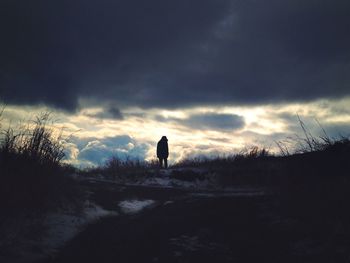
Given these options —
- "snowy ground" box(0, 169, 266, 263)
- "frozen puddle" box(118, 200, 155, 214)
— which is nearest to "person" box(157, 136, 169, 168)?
"snowy ground" box(0, 169, 266, 263)

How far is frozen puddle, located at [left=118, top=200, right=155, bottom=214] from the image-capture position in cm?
880

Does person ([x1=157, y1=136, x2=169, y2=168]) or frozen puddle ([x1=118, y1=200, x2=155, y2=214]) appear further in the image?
person ([x1=157, y1=136, x2=169, y2=168])

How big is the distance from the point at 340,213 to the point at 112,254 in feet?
10.5

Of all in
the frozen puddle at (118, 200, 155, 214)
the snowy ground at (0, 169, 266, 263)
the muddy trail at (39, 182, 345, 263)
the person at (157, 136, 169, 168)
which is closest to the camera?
the muddy trail at (39, 182, 345, 263)

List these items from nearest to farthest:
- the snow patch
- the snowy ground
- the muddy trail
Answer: the muddy trail, the snowy ground, the snow patch

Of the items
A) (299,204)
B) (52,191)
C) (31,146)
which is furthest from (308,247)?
(31,146)

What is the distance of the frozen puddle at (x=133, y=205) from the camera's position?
28.9 feet

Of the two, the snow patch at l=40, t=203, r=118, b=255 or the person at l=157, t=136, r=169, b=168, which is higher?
the person at l=157, t=136, r=169, b=168

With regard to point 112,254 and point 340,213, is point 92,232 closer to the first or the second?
point 112,254

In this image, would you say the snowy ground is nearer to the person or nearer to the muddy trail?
the muddy trail

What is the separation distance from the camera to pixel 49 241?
5520 millimetres

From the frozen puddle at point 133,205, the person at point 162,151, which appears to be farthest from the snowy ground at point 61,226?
the person at point 162,151

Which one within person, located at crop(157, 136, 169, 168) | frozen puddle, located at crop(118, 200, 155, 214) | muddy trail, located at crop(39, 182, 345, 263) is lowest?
muddy trail, located at crop(39, 182, 345, 263)

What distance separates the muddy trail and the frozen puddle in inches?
20.6
